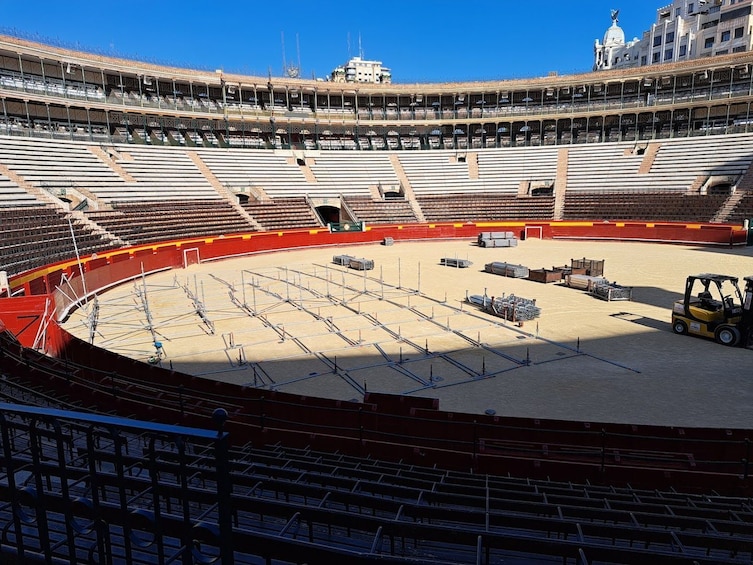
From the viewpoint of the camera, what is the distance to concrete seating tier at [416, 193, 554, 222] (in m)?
51.9

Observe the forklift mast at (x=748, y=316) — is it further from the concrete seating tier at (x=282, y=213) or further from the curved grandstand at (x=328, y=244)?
the concrete seating tier at (x=282, y=213)

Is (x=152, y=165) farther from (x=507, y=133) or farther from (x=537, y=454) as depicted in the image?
(x=537, y=454)

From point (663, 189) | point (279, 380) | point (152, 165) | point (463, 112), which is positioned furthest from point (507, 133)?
point (279, 380)

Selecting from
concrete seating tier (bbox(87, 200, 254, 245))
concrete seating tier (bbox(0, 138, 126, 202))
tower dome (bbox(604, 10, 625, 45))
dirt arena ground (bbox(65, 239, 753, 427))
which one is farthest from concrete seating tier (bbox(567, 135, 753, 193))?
tower dome (bbox(604, 10, 625, 45))

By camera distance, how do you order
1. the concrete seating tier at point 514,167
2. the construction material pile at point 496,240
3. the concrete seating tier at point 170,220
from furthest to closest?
the concrete seating tier at point 514,167 → the construction material pile at point 496,240 → the concrete seating tier at point 170,220

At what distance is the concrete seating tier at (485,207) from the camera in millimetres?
51938

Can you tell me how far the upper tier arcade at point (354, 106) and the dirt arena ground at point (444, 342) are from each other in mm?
31494

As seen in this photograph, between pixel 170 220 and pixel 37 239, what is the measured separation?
12227 millimetres

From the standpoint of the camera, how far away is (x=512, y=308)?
63.8 feet

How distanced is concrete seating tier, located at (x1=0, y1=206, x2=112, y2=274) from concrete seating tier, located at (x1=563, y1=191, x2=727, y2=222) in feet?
135

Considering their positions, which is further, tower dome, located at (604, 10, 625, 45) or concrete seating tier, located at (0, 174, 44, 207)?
tower dome, located at (604, 10, 625, 45)

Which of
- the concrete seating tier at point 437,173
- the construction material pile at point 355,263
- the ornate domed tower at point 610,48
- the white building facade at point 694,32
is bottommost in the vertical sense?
the construction material pile at point 355,263

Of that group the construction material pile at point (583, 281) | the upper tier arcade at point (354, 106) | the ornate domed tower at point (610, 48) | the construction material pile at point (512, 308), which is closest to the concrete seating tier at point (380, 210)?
the upper tier arcade at point (354, 106)

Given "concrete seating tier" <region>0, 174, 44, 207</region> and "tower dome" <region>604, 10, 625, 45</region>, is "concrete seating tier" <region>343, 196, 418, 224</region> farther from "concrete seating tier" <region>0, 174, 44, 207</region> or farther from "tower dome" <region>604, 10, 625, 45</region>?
"tower dome" <region>604, 10, 625, 45</region>
